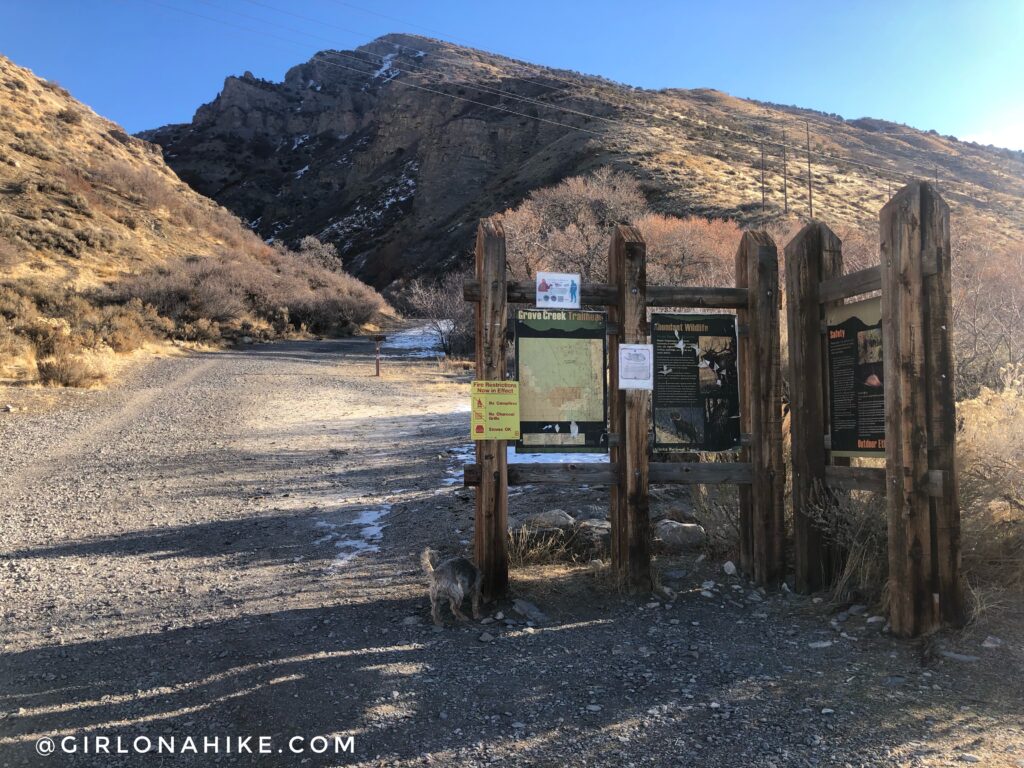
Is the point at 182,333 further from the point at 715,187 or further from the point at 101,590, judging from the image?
the point at 715,187

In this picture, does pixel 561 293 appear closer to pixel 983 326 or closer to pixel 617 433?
pixel 617 433

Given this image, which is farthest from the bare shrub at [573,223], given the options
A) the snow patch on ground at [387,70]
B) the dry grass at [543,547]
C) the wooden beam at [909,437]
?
the snow patch on ground at [387,70]

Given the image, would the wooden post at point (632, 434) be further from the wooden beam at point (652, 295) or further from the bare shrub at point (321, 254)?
the bare shrub at point (321, 254)

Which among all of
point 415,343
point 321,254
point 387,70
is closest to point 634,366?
point 415,343

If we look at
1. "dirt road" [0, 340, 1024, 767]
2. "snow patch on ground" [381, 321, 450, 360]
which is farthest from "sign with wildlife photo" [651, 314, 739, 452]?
"snow patch on ground" [381, 321, 450, 360]

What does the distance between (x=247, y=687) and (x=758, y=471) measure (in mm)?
3232

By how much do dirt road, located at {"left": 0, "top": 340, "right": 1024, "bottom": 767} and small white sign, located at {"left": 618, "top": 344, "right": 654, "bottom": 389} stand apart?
1.35 m

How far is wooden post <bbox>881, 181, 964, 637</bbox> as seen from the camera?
3.59m

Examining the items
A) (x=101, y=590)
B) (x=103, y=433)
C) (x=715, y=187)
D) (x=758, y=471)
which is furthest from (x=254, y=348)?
(x=715, y=187)

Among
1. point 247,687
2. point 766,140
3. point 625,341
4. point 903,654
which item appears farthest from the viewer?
point 766,140

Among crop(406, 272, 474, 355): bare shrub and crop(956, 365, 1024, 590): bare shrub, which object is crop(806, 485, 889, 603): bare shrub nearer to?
crop(956, 365, 1024, 590): bare shrub

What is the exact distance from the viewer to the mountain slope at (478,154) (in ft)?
163

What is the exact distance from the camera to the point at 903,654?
3.49 metres

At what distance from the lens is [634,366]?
4340 millimetres
